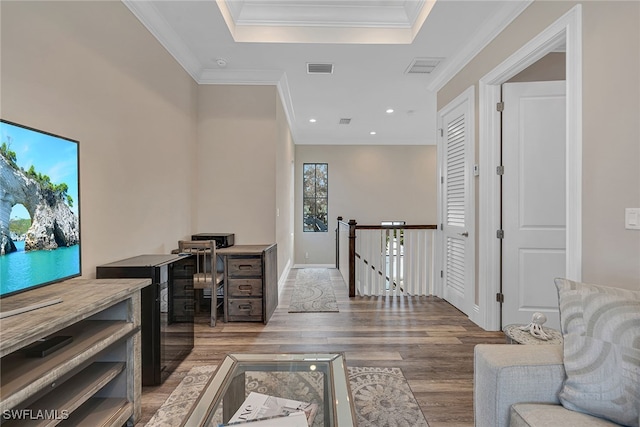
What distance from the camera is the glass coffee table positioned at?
4.03ft

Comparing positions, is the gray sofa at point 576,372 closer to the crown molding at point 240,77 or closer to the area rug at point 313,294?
the area rug at point 313,294

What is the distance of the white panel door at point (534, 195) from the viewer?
2.99 metres

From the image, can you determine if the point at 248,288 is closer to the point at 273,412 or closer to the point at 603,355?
the point at 273,412

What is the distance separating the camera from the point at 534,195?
9.95ft

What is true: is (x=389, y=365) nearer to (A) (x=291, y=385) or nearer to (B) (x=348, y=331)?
(B) (x=348, y=331)

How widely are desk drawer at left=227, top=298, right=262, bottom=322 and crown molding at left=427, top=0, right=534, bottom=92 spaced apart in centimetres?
340

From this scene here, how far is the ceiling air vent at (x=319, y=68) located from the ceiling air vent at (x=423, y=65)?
3.15 ft

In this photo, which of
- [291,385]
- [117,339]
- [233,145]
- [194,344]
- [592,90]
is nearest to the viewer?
[291,385]

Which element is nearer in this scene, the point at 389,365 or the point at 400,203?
the point at 389,365

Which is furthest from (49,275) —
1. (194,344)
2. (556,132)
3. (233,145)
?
(556,132)

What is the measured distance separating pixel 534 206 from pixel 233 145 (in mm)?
3338

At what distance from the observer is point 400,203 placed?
7.96m

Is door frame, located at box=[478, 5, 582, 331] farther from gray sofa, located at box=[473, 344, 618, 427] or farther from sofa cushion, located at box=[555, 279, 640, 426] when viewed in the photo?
gray sofa, located at box=[473, 344, 618, 427]

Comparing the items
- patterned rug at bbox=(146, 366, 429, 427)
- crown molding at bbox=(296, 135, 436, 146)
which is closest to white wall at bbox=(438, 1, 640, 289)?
patterned rug at bbox=(146, 366, 429, 427)
